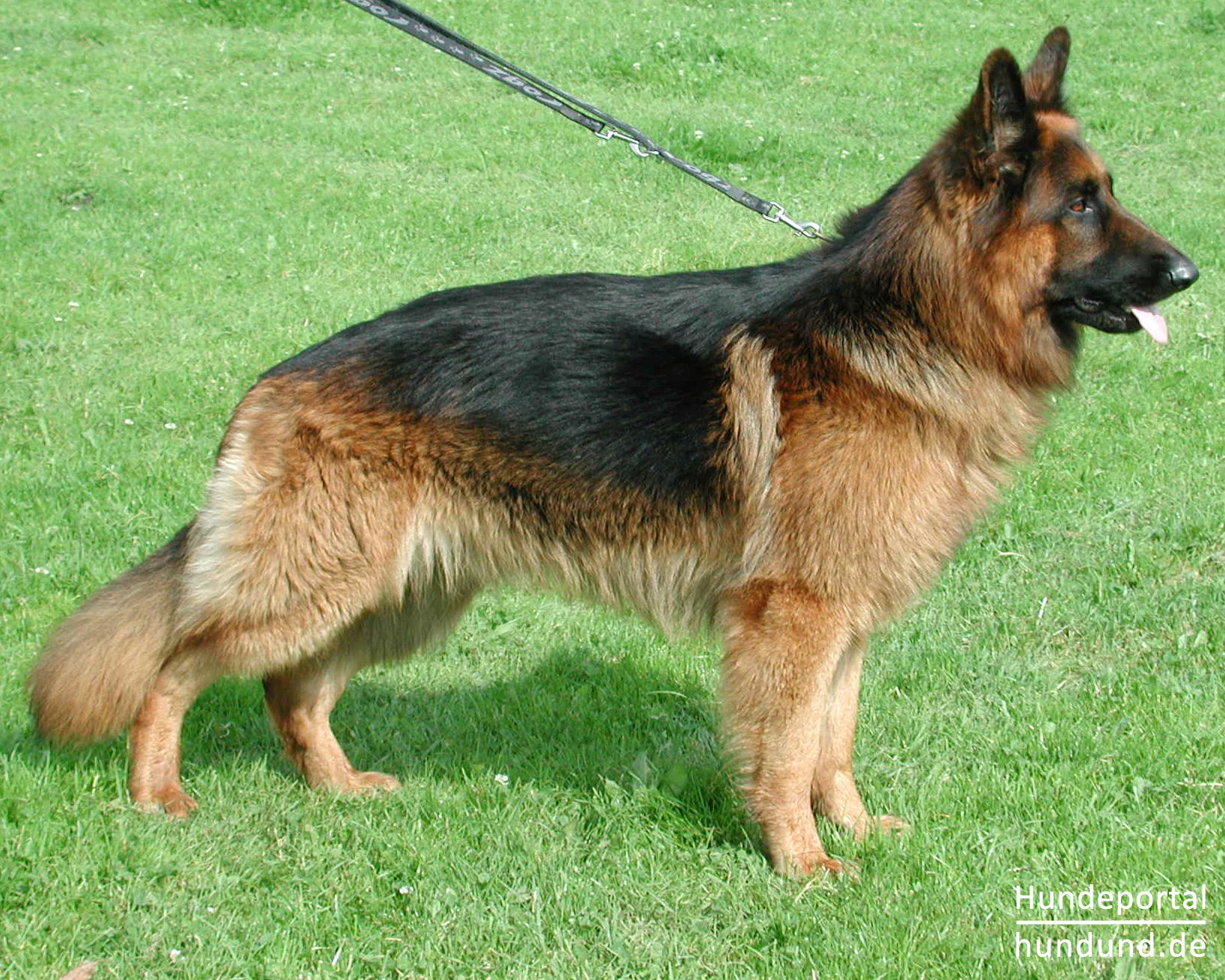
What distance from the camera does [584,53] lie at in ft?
46.6

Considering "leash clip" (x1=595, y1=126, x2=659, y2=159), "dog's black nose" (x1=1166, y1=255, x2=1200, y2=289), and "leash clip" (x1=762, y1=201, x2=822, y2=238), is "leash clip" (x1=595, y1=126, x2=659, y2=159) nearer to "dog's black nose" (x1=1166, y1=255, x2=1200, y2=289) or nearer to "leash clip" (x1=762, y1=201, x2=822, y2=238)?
"leash clip" (x1=762, y1=201, x2=822, y2=238)

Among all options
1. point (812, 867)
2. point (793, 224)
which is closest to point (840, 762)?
point (812, 867)

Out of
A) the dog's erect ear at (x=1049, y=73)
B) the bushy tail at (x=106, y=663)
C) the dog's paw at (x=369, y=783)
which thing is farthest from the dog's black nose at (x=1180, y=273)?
the bushy tail at (x=106, y=663)

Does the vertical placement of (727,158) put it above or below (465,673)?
above

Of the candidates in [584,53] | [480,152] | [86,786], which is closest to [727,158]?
[480,152]

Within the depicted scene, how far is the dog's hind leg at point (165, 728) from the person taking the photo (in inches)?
155

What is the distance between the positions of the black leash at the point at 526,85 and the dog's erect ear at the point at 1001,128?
844 millimetres

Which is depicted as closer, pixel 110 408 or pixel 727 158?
pixel 110 408

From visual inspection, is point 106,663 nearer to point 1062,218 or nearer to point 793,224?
point 793,224

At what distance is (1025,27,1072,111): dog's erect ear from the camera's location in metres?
3.60

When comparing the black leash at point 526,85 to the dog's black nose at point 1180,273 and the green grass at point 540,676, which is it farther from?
the green grass at point 540,676

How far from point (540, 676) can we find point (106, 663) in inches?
64.1

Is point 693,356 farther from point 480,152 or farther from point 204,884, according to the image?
point 480,152

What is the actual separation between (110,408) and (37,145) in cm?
545
